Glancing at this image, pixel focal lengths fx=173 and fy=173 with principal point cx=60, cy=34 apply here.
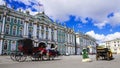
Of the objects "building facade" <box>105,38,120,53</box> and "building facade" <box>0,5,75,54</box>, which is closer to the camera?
"building facade" <box>0,5,75,54</box>

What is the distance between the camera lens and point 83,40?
3236 inches

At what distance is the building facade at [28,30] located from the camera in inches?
1610

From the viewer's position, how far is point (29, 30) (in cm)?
4825

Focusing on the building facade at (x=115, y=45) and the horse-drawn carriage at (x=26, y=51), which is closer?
the horse-drawn carriage at (x=26, y=51)

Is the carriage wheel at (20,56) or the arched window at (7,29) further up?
the arched window at (7,29)

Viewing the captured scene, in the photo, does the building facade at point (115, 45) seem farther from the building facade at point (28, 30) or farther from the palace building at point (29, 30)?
the building facade at point (28, 30)

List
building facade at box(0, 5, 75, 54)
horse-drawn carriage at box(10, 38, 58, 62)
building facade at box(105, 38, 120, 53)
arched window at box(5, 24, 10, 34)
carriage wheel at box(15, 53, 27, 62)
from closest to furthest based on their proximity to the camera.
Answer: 1. carriage wheel at box(15, 53, 27, 62)
2. horse-drawn carriage at box(10, 38, 58, 62)
3. building facade at box(0, 5, 75, 54)
4. arched window at box(5, 24, 10, 34)
5. building facade at box(105, 38, 120, 53)

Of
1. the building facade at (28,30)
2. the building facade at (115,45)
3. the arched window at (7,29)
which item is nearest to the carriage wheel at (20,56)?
the building facade at (28,30)

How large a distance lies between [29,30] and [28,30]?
1.41 ft

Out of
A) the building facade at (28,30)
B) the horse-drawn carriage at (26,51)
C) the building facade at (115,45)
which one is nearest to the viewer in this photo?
the horse-drawn carriage at (26,51)

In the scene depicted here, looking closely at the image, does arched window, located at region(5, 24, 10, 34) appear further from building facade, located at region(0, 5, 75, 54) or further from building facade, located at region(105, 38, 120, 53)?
building facade, located at region(105, 38, 120, 53)

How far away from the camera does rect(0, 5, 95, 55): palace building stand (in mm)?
40906

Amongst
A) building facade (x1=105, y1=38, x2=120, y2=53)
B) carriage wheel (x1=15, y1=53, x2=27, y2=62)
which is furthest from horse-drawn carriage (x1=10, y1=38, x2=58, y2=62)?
building facade (x1=105, y1=38, x2=120, y2=53)

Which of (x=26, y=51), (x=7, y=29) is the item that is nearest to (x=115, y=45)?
(x=7, y=29)
